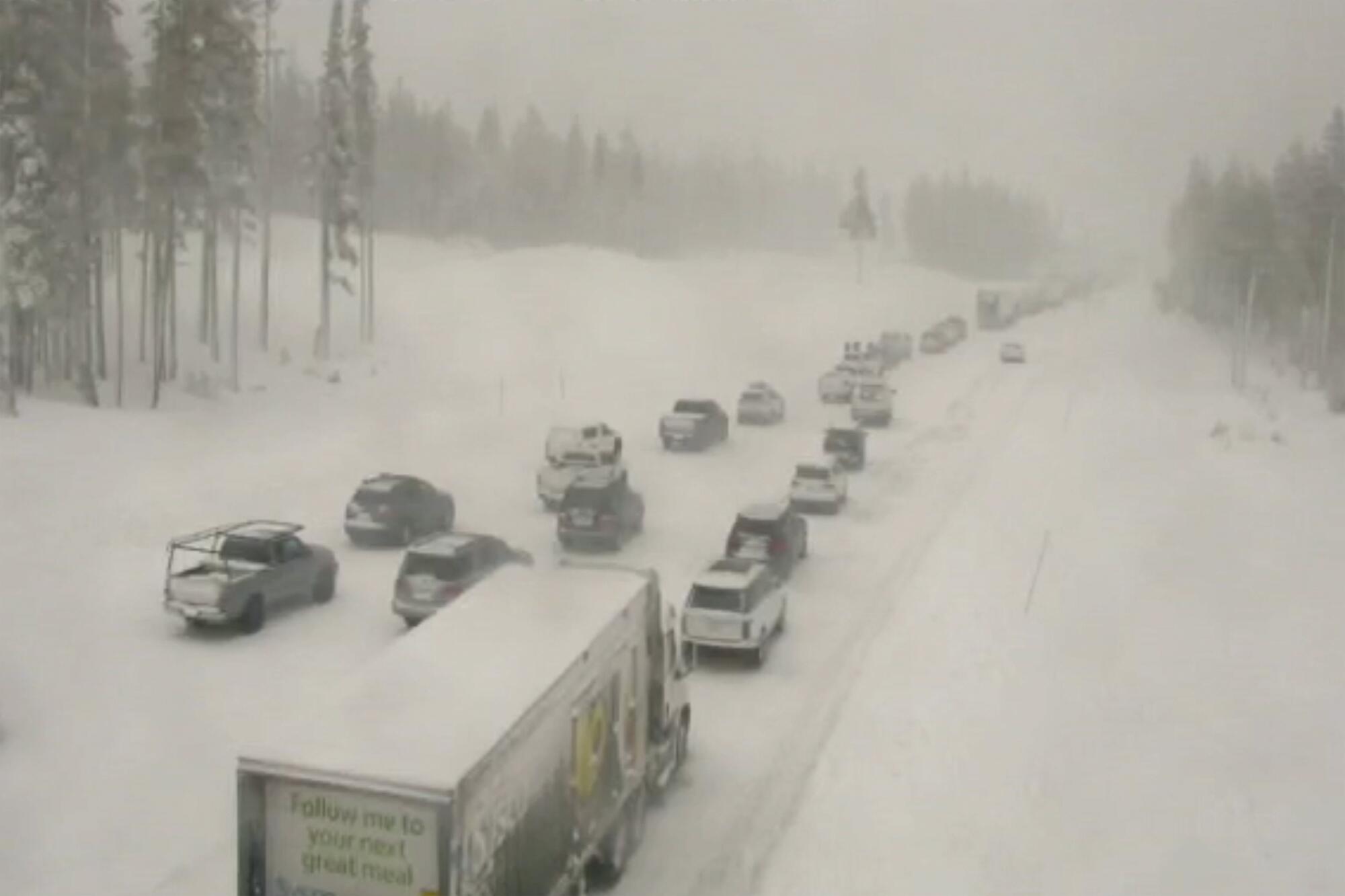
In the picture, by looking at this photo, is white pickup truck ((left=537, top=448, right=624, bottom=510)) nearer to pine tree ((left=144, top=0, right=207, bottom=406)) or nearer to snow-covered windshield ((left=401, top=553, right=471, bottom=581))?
snow-covered windshield ((left=401, top=553, right=471, bottom=581))

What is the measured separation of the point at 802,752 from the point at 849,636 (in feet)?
19.2

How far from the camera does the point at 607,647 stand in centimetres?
1322

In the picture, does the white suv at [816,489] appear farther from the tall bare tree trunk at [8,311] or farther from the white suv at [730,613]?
the tall bare tree trunk at [8,311]

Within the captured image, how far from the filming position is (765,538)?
2675 centimetres

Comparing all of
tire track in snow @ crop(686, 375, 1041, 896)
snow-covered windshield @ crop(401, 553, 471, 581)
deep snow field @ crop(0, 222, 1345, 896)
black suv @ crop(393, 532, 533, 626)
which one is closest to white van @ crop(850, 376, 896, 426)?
deep snow field @ crop(0, 222, 1345, 896)

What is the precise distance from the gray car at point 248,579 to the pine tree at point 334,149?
34.0 meters

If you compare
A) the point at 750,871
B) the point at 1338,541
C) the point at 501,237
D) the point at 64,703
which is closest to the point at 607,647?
the point at 750,871

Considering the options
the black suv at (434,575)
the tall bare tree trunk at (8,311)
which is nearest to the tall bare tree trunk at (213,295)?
the tall bare tree trunk at (8,311)

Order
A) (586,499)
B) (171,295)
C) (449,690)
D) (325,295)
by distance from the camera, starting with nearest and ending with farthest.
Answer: (449,690), (586,499), (171,295), (325,295)

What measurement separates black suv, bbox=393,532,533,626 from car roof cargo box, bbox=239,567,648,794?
787 cm

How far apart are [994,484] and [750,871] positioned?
24.9 metres

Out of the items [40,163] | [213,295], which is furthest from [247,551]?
[213,295]

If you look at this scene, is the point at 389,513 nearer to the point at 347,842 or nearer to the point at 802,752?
the point at 802,752

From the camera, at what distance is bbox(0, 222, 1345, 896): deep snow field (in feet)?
49.0
